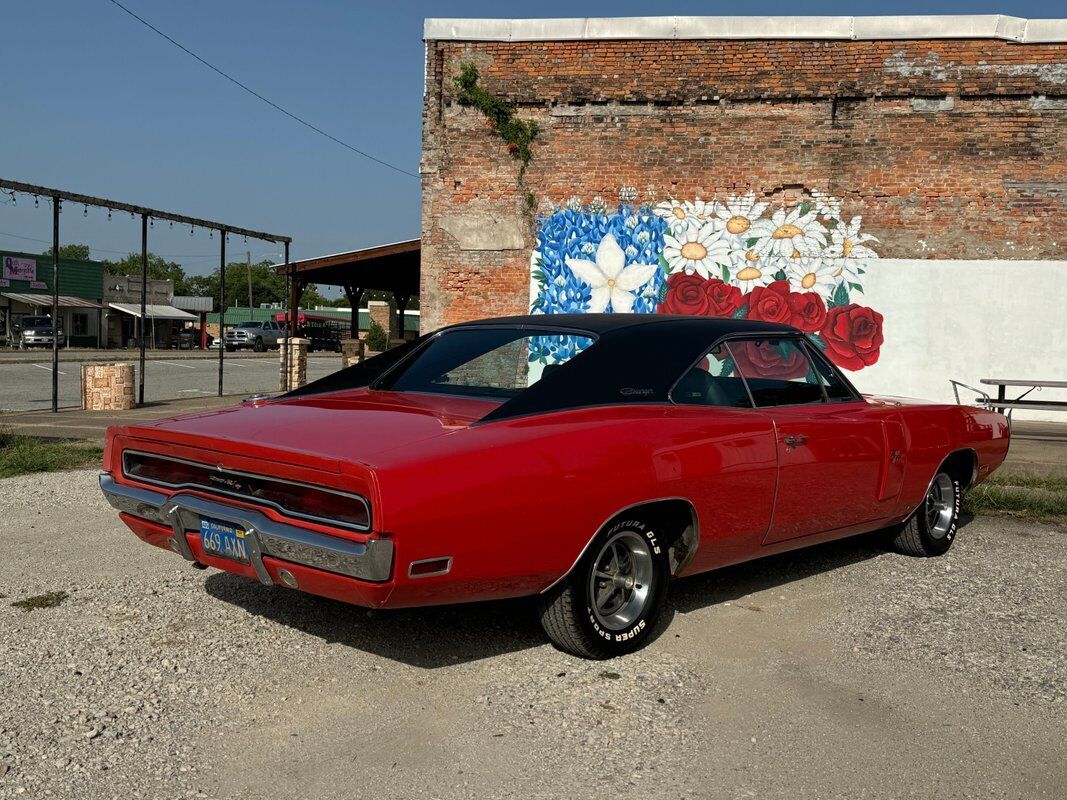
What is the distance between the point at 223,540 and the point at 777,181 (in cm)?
1228

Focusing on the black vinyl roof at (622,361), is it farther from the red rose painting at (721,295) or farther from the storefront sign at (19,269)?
the storefront sign at (19,269)

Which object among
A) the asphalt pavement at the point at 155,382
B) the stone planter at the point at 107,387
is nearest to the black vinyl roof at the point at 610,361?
the stone planter at the point at 107,387

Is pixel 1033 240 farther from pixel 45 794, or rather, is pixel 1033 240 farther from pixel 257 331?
pixel 257 331

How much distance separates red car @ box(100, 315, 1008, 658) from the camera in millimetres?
3480

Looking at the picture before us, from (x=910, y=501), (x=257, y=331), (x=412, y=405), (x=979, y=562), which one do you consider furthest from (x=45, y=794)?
(x=257, y=331)

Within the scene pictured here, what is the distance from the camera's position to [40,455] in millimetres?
9070

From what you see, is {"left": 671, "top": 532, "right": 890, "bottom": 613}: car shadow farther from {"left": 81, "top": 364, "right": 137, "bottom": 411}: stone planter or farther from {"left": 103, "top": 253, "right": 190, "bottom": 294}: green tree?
{"left": 103, "top": 253, "right": 190, "bottom": 294}: green tree

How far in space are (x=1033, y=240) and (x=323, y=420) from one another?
1308 cm

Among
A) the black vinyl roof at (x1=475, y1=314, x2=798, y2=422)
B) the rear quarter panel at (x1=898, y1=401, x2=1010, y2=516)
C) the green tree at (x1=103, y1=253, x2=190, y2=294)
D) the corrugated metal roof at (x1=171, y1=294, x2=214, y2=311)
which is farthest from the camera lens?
the green tree at (x1=103, y1=253, x2=190, y2=294)

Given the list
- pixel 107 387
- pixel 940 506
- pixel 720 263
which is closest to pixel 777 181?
pixel 720 263

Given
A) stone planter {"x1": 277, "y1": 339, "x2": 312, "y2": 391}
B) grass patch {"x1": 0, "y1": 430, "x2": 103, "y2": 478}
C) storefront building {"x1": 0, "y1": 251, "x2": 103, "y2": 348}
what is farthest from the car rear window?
storefront building {"x1": 0, "y1": 251, "x2": 103, "y2": 348}

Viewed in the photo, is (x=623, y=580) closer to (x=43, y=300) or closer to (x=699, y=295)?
(x=699, y=295)

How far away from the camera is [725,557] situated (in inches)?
179

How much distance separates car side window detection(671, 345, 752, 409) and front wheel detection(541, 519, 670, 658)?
2.15ft
